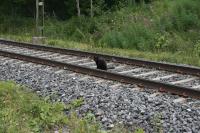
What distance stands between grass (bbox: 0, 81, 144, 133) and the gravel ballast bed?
330mm

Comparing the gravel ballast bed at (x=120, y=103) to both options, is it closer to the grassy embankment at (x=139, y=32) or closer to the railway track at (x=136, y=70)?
the railway track at (x=136, y=70)

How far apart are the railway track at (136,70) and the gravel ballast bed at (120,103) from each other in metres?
0.23

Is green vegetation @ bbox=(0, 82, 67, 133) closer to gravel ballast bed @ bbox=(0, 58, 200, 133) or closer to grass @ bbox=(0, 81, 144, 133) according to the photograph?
grass @ bbox=(0, 81, 144, 133)

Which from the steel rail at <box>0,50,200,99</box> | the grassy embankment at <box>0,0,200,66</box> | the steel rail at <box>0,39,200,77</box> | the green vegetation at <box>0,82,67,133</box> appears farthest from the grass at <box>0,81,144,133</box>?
the grassy embankment at <box>0,0,200,66</box>

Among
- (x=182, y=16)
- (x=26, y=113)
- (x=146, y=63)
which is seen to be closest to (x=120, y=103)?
(x=26, y=113)

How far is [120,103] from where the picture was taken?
29.1 ft

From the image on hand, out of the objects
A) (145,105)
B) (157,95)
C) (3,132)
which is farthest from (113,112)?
(3,132)

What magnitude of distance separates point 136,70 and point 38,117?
4690mm

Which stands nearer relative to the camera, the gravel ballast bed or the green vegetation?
the green vegetation

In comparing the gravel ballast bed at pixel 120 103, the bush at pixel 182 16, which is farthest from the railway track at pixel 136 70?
the bush at pixel 182 16

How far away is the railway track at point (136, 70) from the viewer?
9805mm

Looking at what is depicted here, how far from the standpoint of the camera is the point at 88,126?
24.4 ft

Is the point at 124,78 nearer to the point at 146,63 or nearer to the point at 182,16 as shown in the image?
the point at 146,63

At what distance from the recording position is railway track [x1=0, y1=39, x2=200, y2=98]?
9805 mm
